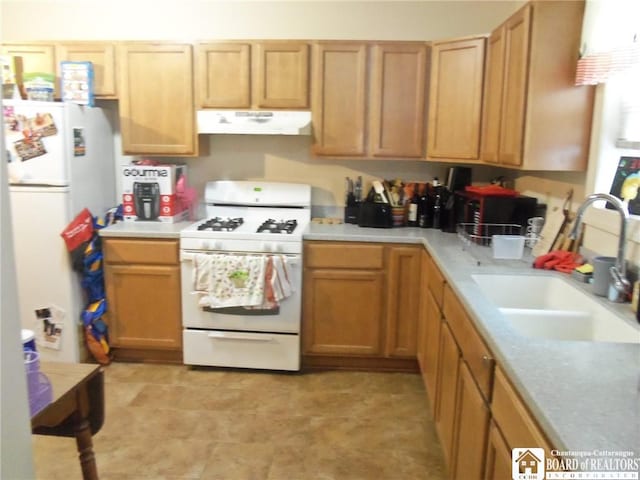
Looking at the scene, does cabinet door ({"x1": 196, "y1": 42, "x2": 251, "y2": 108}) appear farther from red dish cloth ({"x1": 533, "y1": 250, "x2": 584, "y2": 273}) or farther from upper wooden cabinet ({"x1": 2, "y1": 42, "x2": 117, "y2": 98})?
red dish cloth ({"x1": 533, "y1": 250, "x2": 584, "y2": 273})

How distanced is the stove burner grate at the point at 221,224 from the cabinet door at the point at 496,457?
7.17 ft

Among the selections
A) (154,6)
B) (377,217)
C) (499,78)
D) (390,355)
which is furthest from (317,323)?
(154,6)

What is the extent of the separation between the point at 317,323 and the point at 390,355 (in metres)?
0.52

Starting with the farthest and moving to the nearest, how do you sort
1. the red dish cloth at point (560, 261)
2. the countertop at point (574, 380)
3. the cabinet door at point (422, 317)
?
the cabinet door at point (422, 317)
the red dish cloth at point (560, 261)
the countertop at point (574, 380)

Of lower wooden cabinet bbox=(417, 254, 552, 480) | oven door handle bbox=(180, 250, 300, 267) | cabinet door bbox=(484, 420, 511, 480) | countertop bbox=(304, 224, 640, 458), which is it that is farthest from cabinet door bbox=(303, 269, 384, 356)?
cabinet door bbox=(484, 420, 511, 480)

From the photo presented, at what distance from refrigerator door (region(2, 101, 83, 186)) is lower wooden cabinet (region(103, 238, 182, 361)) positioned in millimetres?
541

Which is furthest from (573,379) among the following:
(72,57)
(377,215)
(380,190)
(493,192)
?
(72,57)

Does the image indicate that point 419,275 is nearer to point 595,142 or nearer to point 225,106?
point 595,142

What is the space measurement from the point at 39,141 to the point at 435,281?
2.47 metres

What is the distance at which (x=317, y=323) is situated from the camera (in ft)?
11.2

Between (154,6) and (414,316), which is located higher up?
(154,6)

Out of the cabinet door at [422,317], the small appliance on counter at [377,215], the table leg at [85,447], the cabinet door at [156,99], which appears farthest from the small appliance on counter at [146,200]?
the table leg at [85,447]

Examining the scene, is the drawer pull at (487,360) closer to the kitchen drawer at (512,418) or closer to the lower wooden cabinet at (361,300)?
the kitchen drawer at (512,418)

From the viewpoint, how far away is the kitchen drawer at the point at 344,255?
3320 millimetres
